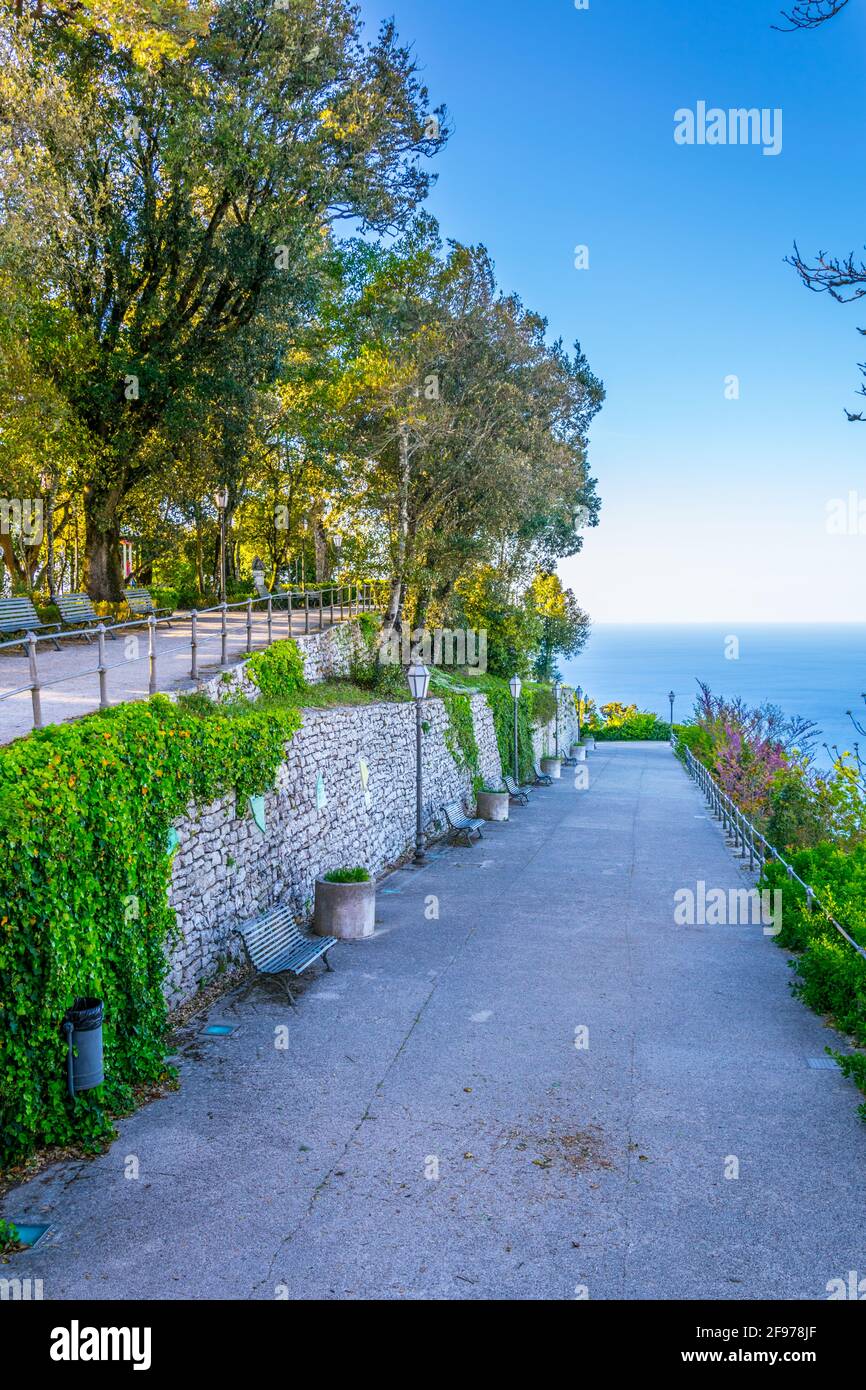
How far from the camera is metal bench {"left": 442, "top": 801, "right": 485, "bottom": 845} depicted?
21078mm

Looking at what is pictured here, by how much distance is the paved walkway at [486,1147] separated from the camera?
5738 mm

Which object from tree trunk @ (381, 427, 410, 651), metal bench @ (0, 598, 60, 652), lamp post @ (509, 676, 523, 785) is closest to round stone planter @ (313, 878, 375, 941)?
metal bench @ (0, 598, 60, 652)

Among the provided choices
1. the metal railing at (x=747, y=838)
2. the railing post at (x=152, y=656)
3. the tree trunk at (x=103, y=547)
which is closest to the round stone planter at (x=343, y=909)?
the railing post at (x=152, y=656)

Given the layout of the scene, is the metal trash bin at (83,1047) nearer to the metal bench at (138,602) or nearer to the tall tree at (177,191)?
the tall tree at (177,191)

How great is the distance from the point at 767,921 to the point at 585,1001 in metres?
5.34

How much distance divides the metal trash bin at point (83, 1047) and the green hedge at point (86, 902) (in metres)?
0.08

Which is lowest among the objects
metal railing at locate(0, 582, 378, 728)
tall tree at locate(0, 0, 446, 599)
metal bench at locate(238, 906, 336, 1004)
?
metal bench at locate(238, 906, 336, 1004)

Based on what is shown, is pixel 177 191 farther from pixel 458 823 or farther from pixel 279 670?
pixel 458 823

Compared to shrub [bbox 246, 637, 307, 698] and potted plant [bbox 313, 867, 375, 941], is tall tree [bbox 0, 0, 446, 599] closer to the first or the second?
shrub [bbox 246, 637, 307, 698]

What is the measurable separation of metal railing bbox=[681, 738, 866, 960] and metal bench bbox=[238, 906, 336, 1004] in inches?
240

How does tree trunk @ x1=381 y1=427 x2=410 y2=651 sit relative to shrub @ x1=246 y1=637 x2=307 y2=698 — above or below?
above

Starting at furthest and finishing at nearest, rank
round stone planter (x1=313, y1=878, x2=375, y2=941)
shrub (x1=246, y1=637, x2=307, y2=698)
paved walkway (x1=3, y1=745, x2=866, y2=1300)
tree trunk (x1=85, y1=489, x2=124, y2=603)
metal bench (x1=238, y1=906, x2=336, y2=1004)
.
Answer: tree trunk (x1=85, y1=489, x2=124, y2=603) → shrub (x1=246, y1=637, x2=307, y2=698) → round stone planter (x1=313, y1=878, x2=375, y2=941) → metal bench (x1=238, y1=906, x2=336, y2=1004) → paved walkway (x1=3, y1=745, x2=866, y2=1300)

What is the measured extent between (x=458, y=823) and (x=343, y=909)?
8.74m

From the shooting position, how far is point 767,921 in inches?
580
